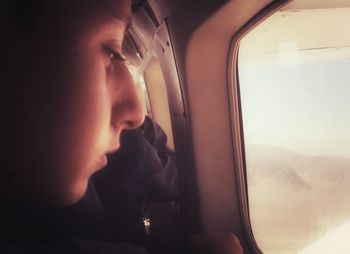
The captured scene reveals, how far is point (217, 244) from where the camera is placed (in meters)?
1.00

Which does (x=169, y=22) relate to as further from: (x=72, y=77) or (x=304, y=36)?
(x=304, y=36)

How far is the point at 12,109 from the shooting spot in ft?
2.68

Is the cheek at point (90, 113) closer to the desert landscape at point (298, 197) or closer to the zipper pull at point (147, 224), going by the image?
the zipper pull at point (147, 224)

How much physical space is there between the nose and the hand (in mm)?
433

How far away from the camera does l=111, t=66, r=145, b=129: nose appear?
0.96 metres

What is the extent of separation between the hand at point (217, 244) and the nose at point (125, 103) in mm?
433

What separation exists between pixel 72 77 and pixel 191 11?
0.36 metres

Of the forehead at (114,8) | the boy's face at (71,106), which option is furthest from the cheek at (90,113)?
the forehead at (114,8)

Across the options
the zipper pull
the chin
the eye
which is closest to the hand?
the zipper pull

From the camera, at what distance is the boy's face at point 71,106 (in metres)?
0.83

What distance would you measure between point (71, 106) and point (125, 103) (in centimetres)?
17

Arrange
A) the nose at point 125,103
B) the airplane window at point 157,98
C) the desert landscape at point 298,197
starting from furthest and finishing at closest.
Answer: the airplane window at point 157,98, the desert landscape at point 298,197, the nose at point 125,103

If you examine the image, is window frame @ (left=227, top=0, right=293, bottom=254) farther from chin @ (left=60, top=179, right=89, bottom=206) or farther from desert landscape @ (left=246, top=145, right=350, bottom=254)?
chin @ (left=60, top=179, right=89, bottom=206)

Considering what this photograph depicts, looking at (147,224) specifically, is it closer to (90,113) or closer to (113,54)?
(90,113)
